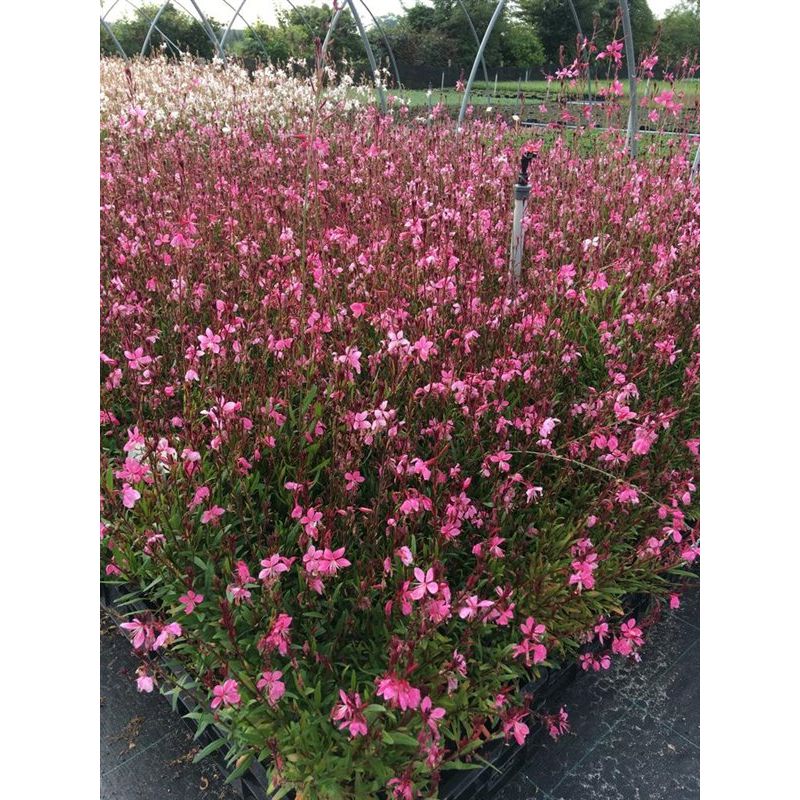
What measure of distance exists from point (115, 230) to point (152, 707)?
2.23 meters

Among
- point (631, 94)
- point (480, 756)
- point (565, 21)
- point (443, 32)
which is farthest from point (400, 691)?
point (443, 32)

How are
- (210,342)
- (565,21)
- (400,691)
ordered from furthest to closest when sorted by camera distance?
1. (565,21)
2. (210,342)
3. (400,691)

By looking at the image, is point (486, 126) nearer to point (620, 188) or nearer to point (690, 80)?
point (690, 80)

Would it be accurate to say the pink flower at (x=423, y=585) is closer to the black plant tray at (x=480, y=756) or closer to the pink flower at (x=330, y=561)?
the pink flower at (x=330, y=561)

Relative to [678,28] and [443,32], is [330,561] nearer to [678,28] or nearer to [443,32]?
[678,28]

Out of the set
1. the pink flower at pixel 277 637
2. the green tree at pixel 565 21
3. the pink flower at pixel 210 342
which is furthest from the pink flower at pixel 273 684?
the green tree at pixel 565 21

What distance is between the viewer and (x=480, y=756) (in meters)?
1.64

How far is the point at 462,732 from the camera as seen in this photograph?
177 centimetres

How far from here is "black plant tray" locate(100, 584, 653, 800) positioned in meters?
1.65

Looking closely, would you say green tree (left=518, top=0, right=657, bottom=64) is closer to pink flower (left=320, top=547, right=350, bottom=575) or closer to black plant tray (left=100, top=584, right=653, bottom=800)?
black plant tray (left=100, top=584, right=653, bottom=800)

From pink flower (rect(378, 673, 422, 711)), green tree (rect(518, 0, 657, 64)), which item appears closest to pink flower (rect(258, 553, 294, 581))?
pink flower (rect(378, 673, 422, 711))

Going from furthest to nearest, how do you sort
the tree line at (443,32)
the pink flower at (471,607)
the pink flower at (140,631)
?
1. the tree line at (443,32)
2. the pink flower at (471,607)
3. the pink flower at (140,631)

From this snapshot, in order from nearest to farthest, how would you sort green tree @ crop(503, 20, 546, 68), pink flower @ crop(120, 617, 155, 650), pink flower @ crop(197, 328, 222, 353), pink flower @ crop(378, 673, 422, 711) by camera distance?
pink flower @ crop(378, 673, 422, 711), pink flower @ crop(120, 617, 155, 650), pink flower @ crop(197, 328, 222, 353), green tree @ crop(503, 20, 546, 68)

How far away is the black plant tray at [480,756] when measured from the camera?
1654mm
